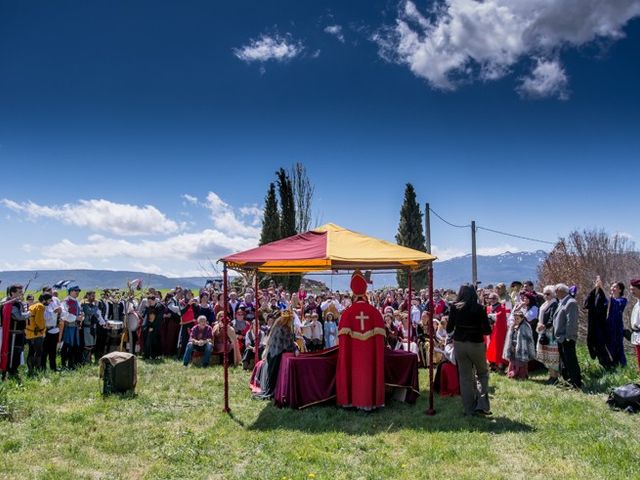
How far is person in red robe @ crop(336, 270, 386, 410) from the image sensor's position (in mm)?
8344

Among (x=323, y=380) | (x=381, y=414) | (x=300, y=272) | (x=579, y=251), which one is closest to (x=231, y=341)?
(x=300, y=272)

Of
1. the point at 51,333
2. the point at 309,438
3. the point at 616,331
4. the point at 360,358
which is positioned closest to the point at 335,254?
the point at 360,358

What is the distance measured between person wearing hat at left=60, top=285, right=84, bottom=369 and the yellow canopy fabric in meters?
4.98

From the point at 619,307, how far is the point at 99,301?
12.0 meters

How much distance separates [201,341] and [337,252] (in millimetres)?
6188

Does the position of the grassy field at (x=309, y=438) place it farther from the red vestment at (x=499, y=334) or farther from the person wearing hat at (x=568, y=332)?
the red vestment at (x=499, y=334)

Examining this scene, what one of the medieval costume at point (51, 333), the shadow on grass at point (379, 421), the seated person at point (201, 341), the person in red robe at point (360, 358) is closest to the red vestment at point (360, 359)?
the person in red robe at point (360, 358)

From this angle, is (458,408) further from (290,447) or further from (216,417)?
(216,417)

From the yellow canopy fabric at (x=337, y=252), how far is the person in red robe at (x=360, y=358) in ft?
2.78

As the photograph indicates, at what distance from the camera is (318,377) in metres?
8.66

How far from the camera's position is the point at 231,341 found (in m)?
13.3

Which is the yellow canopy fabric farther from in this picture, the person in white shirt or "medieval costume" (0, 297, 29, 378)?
the person in white shirt

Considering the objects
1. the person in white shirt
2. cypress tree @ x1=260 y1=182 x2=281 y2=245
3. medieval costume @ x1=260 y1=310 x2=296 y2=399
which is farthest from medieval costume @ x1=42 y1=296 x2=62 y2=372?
cypress tree @ x1=260 y1=182 x2=281 y2=245

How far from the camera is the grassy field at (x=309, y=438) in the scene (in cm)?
569
